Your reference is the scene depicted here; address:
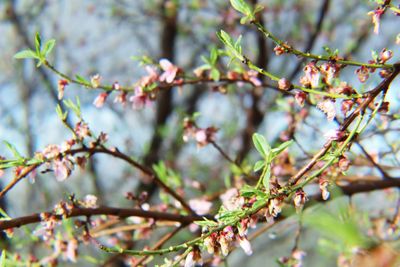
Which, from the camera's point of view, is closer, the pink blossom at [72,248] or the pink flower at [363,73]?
the pink flower at [363,73]

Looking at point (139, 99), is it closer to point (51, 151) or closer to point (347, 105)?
point (51, 151)

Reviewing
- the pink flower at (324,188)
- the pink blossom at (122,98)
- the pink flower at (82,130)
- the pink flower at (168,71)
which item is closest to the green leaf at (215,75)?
the pink flower at (168,71)

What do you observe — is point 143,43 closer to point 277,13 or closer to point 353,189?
point 277,13

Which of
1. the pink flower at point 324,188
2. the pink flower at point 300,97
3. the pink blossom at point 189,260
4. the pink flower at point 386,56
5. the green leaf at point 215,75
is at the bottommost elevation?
the pink flower at point 324,188

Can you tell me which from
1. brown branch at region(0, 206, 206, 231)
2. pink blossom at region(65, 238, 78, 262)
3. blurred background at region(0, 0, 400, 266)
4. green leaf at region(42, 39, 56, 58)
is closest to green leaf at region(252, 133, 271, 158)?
brown branch at region(0, 206, 206, 231)

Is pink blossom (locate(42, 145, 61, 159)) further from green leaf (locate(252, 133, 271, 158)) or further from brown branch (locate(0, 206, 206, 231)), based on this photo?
green leaf (locate(252, 133, 271, 158))

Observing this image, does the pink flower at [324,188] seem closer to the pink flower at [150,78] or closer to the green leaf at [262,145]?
the green leaf at [262,145]

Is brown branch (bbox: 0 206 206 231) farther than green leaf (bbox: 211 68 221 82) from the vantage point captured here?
No
